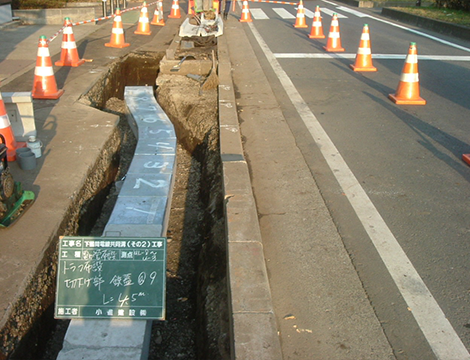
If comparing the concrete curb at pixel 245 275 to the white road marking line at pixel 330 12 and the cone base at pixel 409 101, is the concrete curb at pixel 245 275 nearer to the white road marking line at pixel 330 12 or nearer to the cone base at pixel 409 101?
the cone base at pixel 409 101

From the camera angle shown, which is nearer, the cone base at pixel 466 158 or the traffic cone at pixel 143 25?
the cone base at pixel 466 158

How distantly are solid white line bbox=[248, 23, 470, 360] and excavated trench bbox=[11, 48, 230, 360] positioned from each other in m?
1.20

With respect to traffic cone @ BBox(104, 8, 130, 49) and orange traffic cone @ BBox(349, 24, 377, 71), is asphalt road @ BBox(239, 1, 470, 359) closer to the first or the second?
orange traffic cone @ BBox(349, 24, 377, 71)

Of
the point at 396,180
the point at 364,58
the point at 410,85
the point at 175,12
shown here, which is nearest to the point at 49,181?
the point at 396,180

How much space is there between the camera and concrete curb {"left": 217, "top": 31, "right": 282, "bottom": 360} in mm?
2779

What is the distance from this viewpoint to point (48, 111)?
6828 millimetres

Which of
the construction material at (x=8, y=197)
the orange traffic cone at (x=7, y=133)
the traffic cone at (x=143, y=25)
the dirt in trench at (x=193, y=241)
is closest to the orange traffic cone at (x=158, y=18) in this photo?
the traffic cone at (x=143, y=25)

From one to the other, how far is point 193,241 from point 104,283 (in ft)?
6.44

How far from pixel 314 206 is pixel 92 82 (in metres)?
5.29

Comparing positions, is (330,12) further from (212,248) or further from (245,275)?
(245,275)

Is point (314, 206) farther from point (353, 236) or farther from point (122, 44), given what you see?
point (122, 44)

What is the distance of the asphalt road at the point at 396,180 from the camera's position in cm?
321

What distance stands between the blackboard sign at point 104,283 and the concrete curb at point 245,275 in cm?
56

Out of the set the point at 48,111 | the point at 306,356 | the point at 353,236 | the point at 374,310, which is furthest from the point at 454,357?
the point at 48,111
